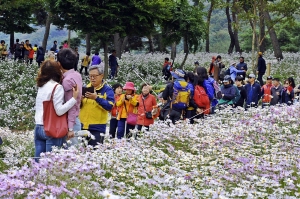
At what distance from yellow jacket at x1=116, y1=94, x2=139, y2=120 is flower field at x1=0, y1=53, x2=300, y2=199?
143 cm

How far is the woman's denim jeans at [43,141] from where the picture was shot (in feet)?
19.1

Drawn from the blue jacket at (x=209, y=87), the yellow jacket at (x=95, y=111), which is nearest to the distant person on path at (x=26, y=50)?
the blue jacket at (x=209, y=87)

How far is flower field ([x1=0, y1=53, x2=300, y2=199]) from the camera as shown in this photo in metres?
4.60

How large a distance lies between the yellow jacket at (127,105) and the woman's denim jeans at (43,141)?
4537mm

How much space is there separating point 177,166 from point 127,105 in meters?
4.90

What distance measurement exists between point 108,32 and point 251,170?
18760 millimetres

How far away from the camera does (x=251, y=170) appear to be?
5793mm

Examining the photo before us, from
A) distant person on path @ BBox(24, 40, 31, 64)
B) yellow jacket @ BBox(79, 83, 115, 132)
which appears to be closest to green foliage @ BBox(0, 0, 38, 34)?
distant person on path @ BBox(24, 40, 31, 64)

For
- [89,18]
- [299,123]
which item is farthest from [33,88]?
[299,123]

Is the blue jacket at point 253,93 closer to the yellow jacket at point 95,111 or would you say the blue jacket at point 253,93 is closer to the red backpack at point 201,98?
the red backpack at point 201,98

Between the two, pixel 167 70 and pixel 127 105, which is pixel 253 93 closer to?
pixel 127 105

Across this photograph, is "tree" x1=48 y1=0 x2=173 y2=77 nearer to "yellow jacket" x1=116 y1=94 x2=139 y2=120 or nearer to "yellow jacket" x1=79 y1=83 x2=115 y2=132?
"yellow jacket" x1=116 y1=94 x2=139 y2=120

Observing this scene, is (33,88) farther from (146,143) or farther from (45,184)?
(45,184)

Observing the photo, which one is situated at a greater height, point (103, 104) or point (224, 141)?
point (103, 104)
